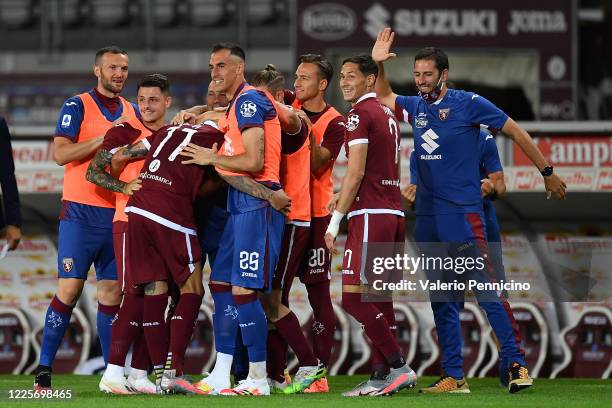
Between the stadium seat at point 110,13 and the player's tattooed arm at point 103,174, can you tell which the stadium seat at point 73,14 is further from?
the player's tattooed arm at point 103,174

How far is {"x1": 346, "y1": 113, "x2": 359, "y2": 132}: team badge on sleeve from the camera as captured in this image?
7906 mm

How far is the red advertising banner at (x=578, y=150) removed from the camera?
10.1m

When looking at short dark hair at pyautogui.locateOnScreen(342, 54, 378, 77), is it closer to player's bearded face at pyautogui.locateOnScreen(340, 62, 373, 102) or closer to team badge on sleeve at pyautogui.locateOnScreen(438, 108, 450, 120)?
player's bearded face at pyautogui.locateOnScreen(340, 62, 373, 102)

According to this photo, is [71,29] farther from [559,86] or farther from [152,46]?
[559,86]

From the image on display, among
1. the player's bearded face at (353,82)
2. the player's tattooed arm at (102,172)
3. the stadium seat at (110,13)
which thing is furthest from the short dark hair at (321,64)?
the stadium seat at (110,13)

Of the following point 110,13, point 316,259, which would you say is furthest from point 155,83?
point 110,13

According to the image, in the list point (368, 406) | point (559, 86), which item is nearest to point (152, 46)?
point (559, 86)

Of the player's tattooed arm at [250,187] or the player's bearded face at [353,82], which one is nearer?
the player's tattooed arm at [250,187]

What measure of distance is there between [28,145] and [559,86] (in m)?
6.42

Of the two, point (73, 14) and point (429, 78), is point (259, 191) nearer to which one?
point (429, 78)

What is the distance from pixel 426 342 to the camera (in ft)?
36.4

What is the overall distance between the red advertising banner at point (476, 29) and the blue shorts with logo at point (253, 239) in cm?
609

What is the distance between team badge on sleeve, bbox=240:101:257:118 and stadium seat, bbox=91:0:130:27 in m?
13.6

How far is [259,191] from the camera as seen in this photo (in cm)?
777
